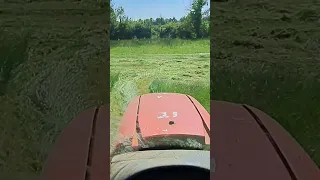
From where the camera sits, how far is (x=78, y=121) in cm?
195

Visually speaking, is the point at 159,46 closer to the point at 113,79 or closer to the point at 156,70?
the point at 156,70

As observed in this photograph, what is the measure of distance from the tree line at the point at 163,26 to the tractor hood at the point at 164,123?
25 centimetres

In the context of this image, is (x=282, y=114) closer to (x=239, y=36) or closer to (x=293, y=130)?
(x=293, y=130)

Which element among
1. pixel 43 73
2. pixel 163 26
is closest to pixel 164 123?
pixel 163 26

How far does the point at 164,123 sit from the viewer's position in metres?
1.96

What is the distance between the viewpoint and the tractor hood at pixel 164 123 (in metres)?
1.90

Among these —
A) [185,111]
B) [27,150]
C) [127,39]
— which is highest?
[127,39]

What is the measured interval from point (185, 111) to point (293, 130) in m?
0.43

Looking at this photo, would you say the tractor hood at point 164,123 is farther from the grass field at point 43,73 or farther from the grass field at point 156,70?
the grass field at point 43,73

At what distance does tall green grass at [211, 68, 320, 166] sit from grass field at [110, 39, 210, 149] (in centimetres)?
11

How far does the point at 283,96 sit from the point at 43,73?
0.95m

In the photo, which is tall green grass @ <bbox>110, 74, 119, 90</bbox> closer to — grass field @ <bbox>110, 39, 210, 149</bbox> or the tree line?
grass field @ <bbox>110, 39, 210, 149</bbox>

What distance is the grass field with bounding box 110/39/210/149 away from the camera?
6.42 ft

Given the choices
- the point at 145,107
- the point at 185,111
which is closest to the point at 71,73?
the point at 145,107
